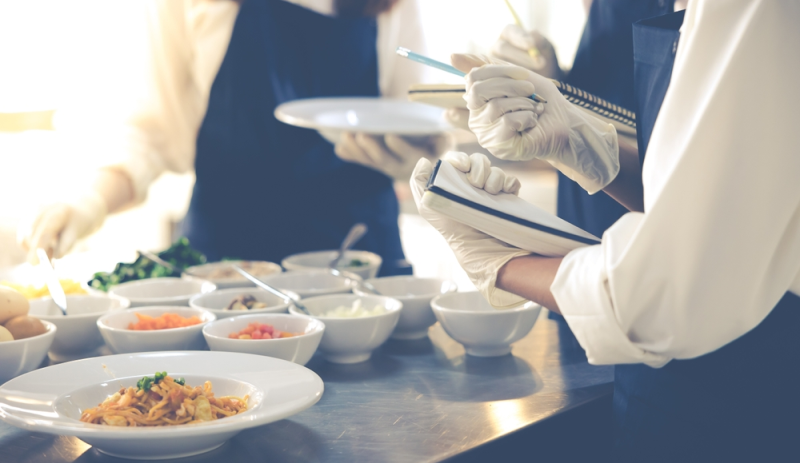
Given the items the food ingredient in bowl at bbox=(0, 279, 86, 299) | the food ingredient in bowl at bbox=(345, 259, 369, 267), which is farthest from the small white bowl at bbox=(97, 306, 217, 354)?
the food ingredient in bowl at bbox=(345, 259, 369, 267)

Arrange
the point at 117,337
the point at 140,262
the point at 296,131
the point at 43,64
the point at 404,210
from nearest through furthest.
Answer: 1. the point at 117,337
2. the point at 140,262
3. the point at 296,131
4. the point at 43,64
5. the point at 404,210

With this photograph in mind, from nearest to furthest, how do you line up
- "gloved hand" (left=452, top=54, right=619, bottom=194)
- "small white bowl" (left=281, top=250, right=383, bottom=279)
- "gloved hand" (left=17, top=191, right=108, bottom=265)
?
1. "gloved hand" (left=452, top=54, right=619, bottom=194)
2. "gloved hand" (left=17, top=191, right=108, bottom=265)
3. "small white bowl" (left=281, top=250, right=383, bottom=279)

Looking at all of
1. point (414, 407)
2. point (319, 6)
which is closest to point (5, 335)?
point (414, 407)

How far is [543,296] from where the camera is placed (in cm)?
91

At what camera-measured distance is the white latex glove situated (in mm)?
1047

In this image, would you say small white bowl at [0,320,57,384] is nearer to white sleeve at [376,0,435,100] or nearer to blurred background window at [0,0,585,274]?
blurred background window at [0,0,585,274]

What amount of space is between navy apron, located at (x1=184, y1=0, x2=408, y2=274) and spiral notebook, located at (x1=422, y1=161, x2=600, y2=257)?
152 centimetres

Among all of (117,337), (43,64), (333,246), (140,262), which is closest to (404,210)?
(333,246)

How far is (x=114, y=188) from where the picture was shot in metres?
2.03

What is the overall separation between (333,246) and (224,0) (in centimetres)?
98

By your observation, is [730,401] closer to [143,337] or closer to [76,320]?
[143,337]

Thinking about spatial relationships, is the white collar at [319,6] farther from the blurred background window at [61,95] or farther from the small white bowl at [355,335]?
the small white bowl at [355,335]

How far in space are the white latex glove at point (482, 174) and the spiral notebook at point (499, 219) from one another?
6cm

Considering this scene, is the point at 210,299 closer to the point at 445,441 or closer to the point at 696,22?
the point at 445,441
